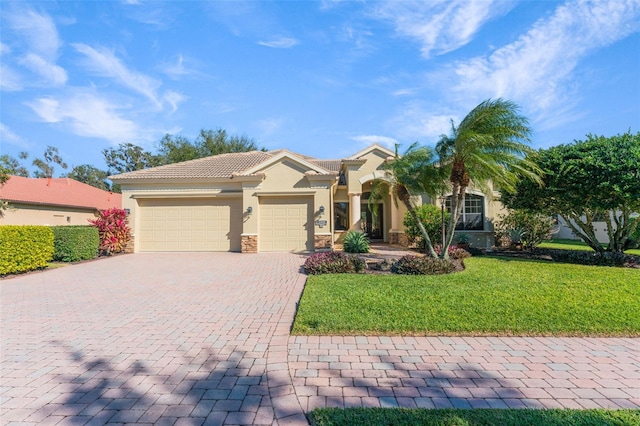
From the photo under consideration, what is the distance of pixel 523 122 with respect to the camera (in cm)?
870

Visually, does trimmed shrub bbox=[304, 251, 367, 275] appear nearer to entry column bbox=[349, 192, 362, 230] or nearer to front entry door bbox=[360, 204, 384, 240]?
entry column bbox=[349, 192, 362, 230]

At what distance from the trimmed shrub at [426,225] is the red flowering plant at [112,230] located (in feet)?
46.8

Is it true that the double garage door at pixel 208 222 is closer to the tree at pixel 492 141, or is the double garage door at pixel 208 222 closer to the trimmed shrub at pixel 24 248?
the trimmed shrub at pixel 24 248

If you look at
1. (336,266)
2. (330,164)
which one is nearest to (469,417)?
(336,266)

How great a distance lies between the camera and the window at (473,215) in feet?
56.6

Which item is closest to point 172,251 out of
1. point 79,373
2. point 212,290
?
point 212,290

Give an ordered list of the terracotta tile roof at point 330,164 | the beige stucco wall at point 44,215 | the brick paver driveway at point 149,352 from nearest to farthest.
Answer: the brick paver driveway at point 149,352 → the terracotta tile roof at point 330,164 → the beige stucco wall at point 44,215

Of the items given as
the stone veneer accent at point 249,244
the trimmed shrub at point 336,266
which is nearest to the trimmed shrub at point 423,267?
the trimmed shrub at point 336,266

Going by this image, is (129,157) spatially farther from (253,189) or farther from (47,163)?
(253,189)

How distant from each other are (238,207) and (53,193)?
19985mm

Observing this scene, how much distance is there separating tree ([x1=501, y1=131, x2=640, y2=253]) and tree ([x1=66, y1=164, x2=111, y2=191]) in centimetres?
5917

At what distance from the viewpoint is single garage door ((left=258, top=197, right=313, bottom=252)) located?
590 inches

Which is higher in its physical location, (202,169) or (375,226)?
(202,169)

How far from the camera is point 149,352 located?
4.29 metres
